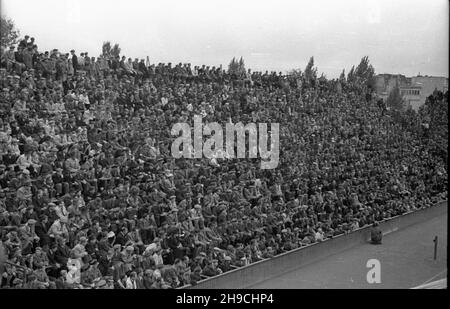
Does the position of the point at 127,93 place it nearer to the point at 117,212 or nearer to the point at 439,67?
the point at 117,212

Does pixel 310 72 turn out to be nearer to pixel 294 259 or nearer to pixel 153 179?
pixel 294 259

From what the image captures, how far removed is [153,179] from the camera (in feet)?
36.3

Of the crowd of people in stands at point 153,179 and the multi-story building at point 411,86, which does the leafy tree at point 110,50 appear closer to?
the crowd of people in stands at point 153,179

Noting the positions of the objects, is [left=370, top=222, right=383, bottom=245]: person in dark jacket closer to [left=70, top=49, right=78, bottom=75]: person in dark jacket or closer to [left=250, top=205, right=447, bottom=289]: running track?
[left=250, top=205, right=447, bottom=289]: running track

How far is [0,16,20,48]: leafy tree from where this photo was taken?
9196mm

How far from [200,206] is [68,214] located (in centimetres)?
264

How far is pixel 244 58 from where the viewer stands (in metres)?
14.5

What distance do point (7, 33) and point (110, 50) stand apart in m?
2.66

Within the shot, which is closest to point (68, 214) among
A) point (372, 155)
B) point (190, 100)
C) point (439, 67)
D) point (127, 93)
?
point (127, 93)

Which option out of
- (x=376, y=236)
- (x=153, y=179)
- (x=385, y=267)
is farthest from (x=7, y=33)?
(x=376, y=236)

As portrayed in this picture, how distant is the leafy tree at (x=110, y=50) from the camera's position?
1214 cm

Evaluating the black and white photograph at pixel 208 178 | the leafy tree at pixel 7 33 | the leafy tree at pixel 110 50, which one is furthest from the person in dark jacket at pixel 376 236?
the leafy tree at pixel 7 33

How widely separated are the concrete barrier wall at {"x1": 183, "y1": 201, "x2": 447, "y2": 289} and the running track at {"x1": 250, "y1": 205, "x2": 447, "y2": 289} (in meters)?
0.17

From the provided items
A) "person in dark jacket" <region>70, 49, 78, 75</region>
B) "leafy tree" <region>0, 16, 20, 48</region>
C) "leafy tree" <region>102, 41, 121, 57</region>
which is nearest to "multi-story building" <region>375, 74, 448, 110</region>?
"leafy tree" <region>102, 41, 121, 57</region>
